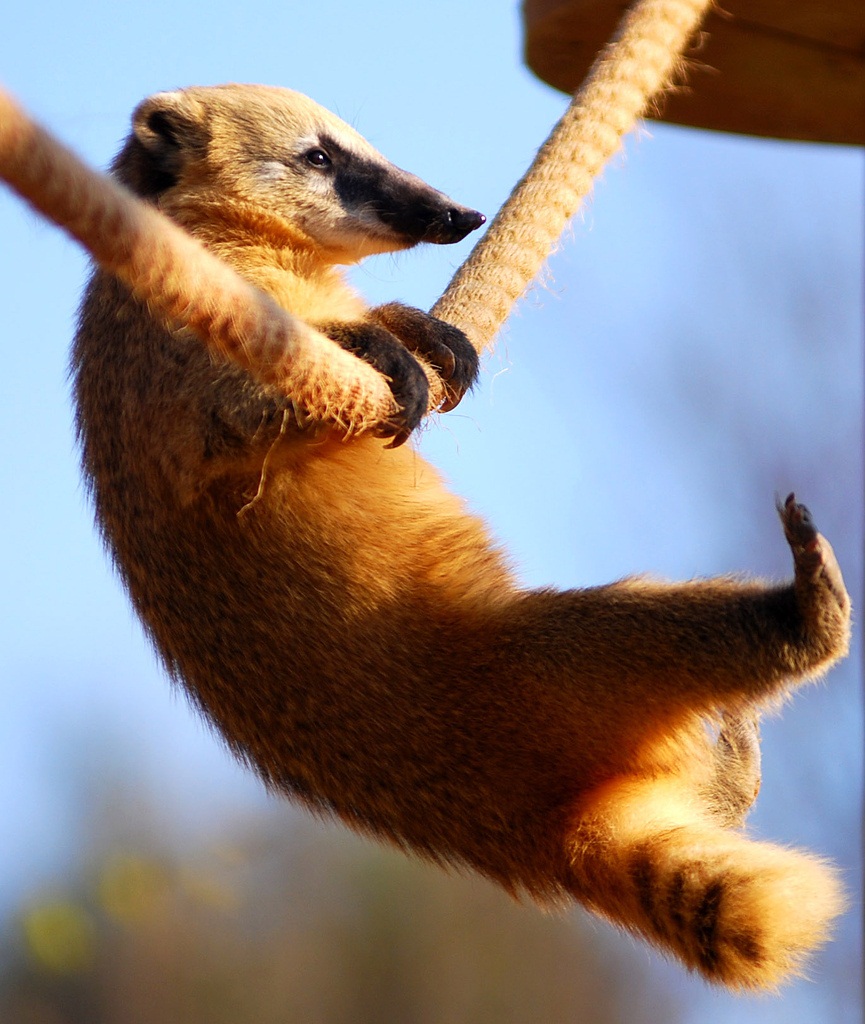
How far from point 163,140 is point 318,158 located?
0.38m

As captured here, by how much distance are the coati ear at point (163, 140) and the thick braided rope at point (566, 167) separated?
75 centimetres

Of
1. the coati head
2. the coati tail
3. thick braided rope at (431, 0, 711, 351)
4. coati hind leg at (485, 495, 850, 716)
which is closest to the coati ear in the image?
the coati head

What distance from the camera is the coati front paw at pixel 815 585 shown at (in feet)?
7.84

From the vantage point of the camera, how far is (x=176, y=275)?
5.69 feet

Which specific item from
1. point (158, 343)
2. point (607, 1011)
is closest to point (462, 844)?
point (158, 343)

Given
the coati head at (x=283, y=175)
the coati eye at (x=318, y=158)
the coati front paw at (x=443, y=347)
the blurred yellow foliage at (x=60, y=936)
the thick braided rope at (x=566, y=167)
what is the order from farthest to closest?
1. the blurred yellow foliage at (x=60, y=936)
2. the coati eye at (x=318, y=158)
3. the coati head at (x=283, y=175)
4. the thick braided rope at (x=566, y=167)
5. the coati front paw at (x=443, y=347)

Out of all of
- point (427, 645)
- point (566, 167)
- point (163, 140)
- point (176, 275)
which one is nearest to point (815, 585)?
point (427, 645)

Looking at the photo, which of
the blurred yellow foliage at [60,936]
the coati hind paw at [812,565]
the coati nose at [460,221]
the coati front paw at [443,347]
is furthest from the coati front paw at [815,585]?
the blurred yellow foliage at [60,936]

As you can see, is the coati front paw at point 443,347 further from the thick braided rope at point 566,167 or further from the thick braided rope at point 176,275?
the thick braided rope at point 176,275

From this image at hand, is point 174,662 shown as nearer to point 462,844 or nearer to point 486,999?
point 462,844

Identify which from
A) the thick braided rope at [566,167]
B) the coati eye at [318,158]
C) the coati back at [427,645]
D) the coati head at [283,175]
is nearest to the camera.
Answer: the coati back at [427,645]

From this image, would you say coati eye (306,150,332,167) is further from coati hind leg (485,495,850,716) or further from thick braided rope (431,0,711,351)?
coati hind leg (485,495,850,716)

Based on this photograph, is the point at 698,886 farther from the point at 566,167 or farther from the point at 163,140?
the point at 163,140

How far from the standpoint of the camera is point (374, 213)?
3.01m
